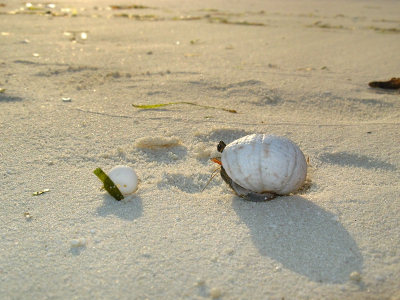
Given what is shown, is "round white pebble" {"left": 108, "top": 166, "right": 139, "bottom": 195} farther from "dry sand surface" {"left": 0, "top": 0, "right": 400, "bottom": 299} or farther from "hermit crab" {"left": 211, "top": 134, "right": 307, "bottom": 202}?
"hermit crab" {"left": 211, "top": 134, "right": 307, "bottom": 202}

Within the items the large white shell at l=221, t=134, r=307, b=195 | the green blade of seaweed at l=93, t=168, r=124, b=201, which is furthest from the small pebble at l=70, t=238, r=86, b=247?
the large white shell at l=221, t=134, r=307, b=195

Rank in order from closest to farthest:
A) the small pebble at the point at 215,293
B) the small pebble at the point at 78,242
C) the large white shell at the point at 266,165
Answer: the small pebble at the point at 215,293 < the small pebble at the point at 78,242 < the large white shell at the point at 266,165

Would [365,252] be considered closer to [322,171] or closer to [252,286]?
[252,286]

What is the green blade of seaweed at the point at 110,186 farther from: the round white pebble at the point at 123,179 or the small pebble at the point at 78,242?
the small pebble at the point at 78,242

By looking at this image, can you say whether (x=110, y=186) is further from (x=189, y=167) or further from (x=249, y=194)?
(x=249, y=194)

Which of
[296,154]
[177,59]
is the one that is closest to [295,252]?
[296,154]

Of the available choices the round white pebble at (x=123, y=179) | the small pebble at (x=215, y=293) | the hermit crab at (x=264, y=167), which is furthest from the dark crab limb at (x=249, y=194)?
the small pebble at (x=215, y=293)
